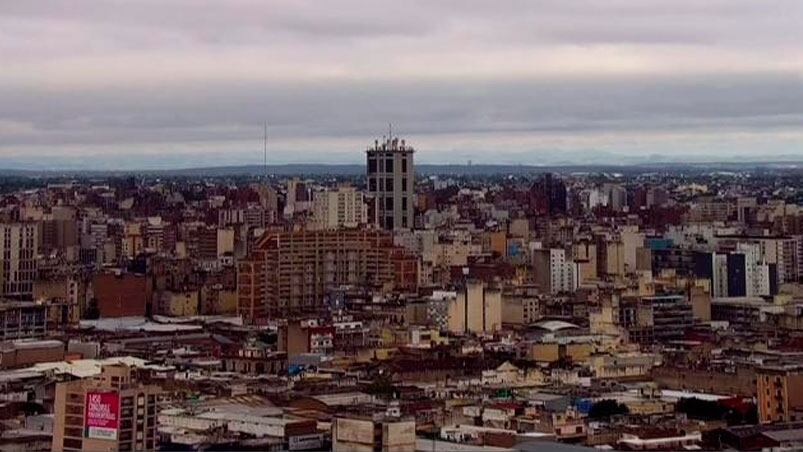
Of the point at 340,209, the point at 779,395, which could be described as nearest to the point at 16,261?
the point at 340,209

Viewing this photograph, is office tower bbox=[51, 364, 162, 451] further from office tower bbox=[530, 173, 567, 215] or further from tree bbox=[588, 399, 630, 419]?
office tower bbox=[530, 173, 567, 215]

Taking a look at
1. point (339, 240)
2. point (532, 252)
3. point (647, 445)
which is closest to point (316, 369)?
point (647, 445)

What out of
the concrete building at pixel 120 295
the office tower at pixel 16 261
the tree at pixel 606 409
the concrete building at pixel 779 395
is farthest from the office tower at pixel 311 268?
the concrete building at pixel 779 395

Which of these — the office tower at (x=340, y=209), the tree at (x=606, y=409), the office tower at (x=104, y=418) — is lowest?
the tree at (x=606, y=409)

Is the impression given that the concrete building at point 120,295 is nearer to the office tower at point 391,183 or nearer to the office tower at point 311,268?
the office tower at point 311,268

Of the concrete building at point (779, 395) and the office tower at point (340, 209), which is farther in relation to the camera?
the office tower at point (340, 209)

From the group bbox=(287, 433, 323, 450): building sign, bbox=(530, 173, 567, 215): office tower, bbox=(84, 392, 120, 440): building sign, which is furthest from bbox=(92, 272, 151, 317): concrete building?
bbox=(530, 173, 567, 215): office tower
